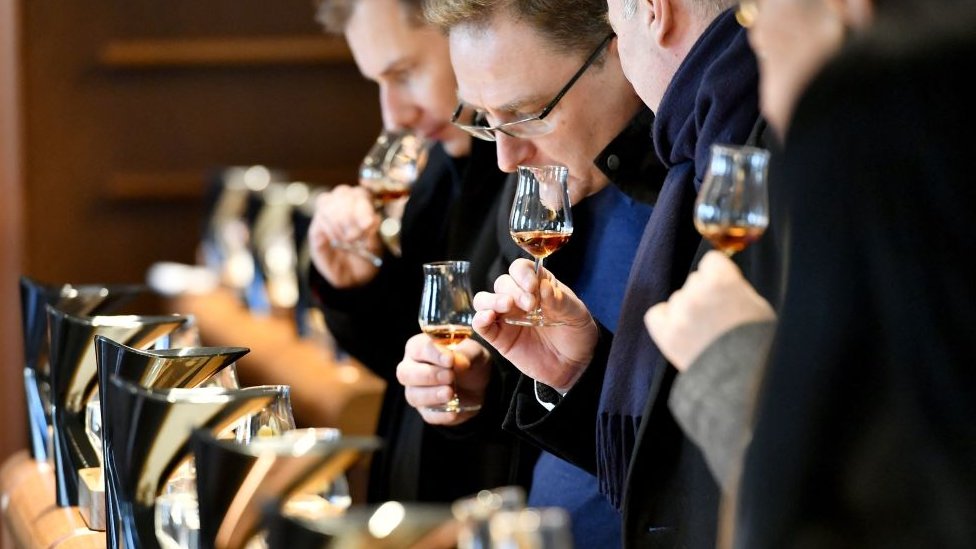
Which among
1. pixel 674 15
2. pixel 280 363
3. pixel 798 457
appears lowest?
pixel 280 363

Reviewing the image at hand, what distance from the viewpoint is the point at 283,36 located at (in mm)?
6523

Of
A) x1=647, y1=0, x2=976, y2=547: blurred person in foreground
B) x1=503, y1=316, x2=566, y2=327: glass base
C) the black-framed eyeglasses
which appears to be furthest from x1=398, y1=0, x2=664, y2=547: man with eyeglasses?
x1=647, y1=0, x2=976, y2=547: blurred person in foreground

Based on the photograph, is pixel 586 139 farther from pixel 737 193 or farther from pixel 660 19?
pixel 737 193

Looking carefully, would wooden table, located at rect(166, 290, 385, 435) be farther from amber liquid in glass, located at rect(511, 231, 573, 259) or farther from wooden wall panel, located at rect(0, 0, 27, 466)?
amber liquid in glass, located at rect(511, 231, 573, 259)

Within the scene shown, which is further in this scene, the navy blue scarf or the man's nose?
the man's nose

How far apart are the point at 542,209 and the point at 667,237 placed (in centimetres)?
32

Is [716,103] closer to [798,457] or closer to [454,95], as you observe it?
[798,457]

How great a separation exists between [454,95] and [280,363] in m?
1.57

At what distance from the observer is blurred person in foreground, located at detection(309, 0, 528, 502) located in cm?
296

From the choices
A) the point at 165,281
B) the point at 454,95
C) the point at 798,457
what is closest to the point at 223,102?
the point at 165,281

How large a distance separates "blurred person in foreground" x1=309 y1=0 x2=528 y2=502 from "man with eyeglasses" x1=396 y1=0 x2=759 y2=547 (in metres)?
0.67

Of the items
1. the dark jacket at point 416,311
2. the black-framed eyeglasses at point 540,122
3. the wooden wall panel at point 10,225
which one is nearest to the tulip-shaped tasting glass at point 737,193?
the black-framed eyeglasses at point 540,122

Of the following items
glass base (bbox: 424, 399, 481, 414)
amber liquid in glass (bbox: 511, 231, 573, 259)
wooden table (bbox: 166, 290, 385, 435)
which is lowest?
wooden table (bbox: 166, 290, 385, 435)

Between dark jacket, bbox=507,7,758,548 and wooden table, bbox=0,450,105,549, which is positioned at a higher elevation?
dark jacket, bbox=507,7,758,548
